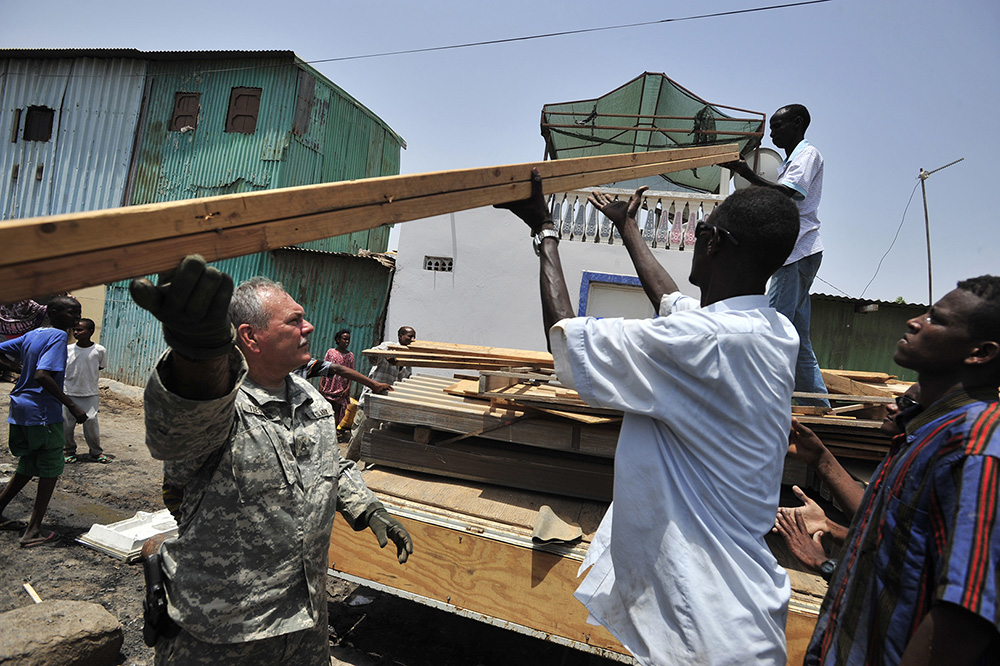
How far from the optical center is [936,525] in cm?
123

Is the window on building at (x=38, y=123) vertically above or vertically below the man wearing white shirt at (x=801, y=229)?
above

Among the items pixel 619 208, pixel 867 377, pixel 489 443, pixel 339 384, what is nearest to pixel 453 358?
pixel 489 443

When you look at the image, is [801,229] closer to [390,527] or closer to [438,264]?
[390,527]

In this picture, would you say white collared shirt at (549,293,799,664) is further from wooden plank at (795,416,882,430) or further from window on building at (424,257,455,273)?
A: window on building at (424,257,455,273)

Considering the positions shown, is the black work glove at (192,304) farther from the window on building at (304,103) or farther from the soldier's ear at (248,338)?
the window on building at (304,103)

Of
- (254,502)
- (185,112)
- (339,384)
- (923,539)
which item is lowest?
(339,384)

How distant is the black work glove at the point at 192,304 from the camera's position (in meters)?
1.06

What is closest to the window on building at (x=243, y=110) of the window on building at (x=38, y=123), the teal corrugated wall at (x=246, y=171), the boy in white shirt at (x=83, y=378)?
the teal corrugated wall at (x=246, y=171)

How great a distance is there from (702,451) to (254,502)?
5.01 ft

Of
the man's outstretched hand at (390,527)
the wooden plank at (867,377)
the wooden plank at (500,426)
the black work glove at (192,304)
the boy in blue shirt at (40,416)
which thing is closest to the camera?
the black work glove at (192,304)

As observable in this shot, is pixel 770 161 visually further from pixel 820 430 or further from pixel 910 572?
pixel 910 572

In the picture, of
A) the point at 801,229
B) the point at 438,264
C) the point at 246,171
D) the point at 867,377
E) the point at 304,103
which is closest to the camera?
the point at 801,229

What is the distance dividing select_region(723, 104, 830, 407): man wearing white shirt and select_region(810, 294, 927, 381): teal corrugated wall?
10.5m

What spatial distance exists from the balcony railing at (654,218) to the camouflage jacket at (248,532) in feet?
25.7
